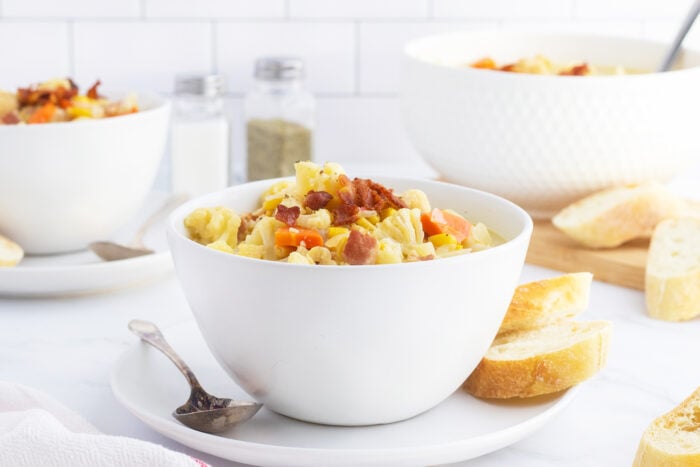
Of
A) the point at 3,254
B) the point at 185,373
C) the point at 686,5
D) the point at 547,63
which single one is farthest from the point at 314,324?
the point at 686,5

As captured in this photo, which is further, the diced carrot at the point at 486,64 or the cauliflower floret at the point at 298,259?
the diced carrot at the point at 486,64

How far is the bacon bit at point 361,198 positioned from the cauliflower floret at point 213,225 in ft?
0.37

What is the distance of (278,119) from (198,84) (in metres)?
0.20

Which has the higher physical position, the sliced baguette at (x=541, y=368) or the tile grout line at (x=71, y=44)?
the tile grout line at (x=71, y=44)

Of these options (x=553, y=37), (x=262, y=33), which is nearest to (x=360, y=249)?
(x=553, y=37)

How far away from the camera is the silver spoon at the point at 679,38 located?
1803 millimetres

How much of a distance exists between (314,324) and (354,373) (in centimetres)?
7

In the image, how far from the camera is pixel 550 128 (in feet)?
5.48

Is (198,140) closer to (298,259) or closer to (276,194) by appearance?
(276,194)

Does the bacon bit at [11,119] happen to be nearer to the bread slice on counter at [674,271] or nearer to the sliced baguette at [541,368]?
the sliced baguette at [541,368]

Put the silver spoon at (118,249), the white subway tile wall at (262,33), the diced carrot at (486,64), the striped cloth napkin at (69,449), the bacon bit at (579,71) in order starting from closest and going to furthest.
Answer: the striped cloth napkin at (69,449)
the silver spoon at (118,249)
the bacon bit at (579,71)
the diced carrot at (486,64)
the white subway tile wall at (262,33)

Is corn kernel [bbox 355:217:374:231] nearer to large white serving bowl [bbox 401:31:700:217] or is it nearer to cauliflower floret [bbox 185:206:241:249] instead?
cauliflower floret [bbox 185:206:241:249]

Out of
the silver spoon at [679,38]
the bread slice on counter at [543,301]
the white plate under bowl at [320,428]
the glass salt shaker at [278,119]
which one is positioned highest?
the silver spoon at [679,38]

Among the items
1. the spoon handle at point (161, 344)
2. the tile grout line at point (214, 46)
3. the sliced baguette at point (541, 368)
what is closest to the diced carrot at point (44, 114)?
the spoon handle at point (161, 344)
